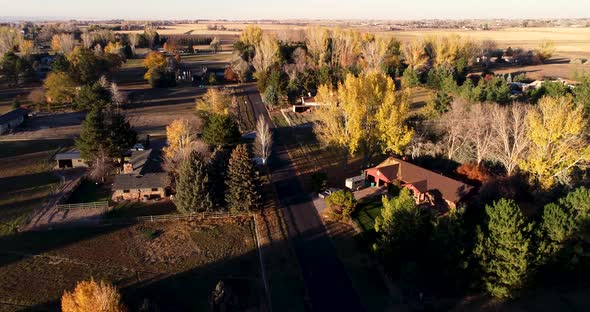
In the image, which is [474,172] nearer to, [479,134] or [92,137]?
[479,134]

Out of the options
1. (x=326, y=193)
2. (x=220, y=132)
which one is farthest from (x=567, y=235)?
(x=220, y=132)

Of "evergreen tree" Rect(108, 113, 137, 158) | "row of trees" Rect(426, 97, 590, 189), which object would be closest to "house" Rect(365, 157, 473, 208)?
"row of trees" Rect(426, 97, 590, 189)

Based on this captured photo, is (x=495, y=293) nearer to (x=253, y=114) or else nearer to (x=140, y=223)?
(x=140, y=223)

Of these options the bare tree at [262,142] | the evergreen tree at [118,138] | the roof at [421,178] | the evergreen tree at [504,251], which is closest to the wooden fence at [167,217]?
the evergreen tree at [118,138]

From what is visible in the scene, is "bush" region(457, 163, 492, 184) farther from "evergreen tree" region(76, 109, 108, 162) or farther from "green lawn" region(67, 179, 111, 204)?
"evergreen tree" region(76, 109, 108, 162)

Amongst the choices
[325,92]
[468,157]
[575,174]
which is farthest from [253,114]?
[575,174]

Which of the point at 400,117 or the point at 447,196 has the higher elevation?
the point at 400,117
